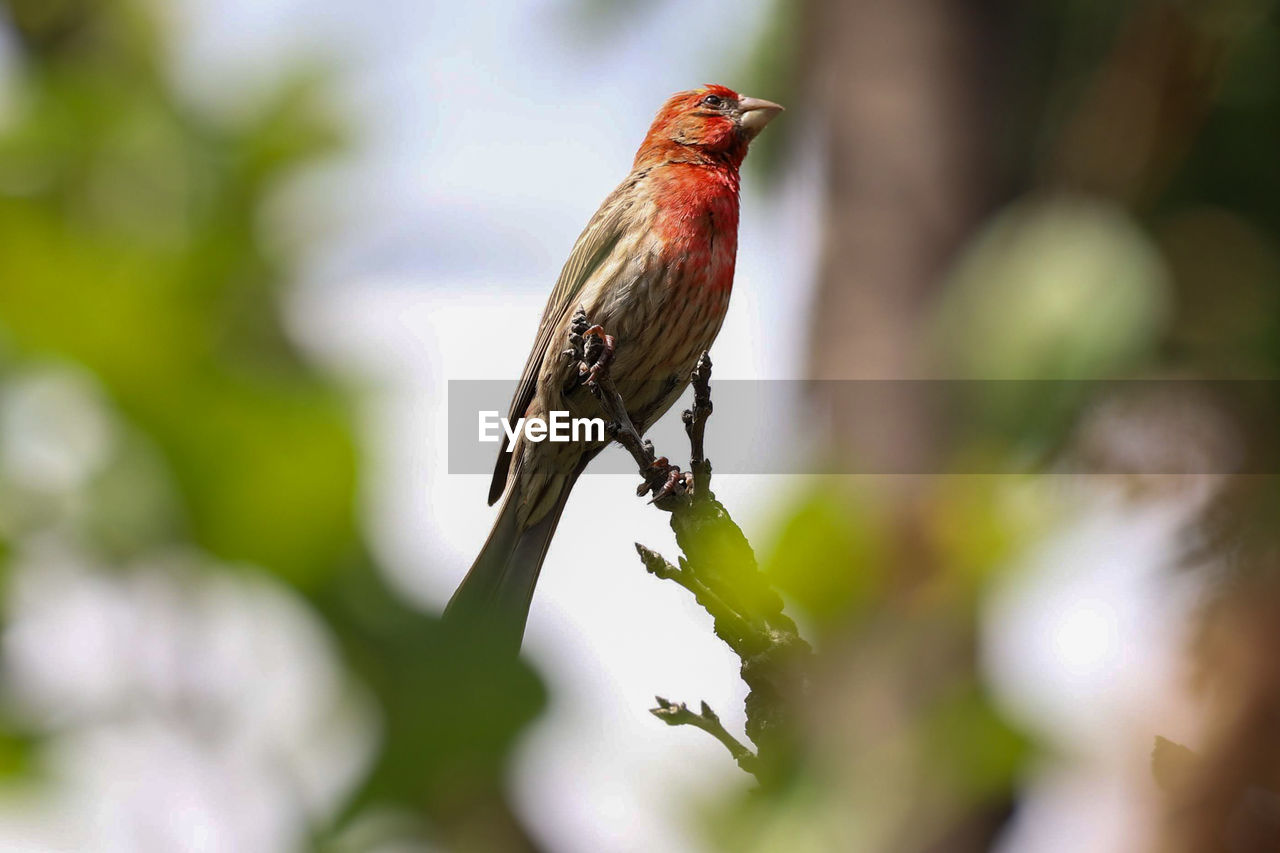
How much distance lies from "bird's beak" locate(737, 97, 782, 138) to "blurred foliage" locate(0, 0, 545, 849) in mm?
5969

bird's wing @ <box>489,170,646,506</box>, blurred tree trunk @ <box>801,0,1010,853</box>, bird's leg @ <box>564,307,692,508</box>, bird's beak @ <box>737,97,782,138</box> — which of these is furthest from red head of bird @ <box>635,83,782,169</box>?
bird's leg @ <box>564,307,692,508</box>

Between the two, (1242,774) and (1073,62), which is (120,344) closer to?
(1242,774)

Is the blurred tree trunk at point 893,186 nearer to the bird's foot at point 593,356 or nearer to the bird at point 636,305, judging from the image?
the bird at point 636,305

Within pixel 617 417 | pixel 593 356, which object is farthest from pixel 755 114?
pixel 617 417

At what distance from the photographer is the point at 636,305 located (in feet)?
19.8

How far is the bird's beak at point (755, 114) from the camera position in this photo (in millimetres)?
6793

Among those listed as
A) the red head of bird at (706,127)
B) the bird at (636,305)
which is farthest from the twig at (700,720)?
the red head of bird at (706,127)

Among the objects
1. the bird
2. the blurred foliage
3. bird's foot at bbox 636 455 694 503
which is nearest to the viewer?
the blurred foliage

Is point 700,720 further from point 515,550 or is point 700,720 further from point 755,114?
point 755,114

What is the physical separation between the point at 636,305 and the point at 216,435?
5.17 meters

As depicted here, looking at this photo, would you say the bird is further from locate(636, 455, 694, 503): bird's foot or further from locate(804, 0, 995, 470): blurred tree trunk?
locate(804, 0, 995, 470): blurred tree trunk

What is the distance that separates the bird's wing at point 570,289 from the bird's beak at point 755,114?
1.93 ft

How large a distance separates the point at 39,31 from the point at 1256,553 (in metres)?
4.34

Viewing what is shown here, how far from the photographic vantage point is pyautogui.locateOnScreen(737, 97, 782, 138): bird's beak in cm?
679
